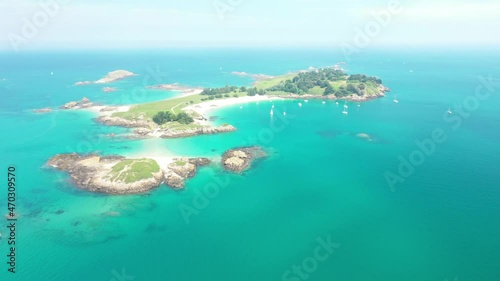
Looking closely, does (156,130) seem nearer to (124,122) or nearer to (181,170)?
(124,122)

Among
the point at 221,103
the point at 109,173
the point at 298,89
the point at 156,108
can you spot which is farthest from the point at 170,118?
the point at 298,89

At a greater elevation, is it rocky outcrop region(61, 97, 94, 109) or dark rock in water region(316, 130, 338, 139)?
dark rock in water region(316, 130, 338, 139)

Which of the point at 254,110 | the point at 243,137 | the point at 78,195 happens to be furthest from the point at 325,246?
the point at 254,110

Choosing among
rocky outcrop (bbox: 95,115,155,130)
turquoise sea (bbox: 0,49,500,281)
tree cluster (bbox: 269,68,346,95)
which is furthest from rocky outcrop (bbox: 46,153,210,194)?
tree cluster (bbox: 269,68,346,95)

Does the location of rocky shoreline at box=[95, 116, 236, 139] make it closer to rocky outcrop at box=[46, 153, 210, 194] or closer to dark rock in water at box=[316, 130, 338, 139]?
rocky outcrop at box=[46, 153, 210, 194]

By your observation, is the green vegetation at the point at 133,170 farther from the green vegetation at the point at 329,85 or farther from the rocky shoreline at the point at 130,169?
the green vegetation at the point at 329,85

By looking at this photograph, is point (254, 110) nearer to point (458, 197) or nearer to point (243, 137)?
point (243, 137)

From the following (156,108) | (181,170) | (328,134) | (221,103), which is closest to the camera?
(181,170)
